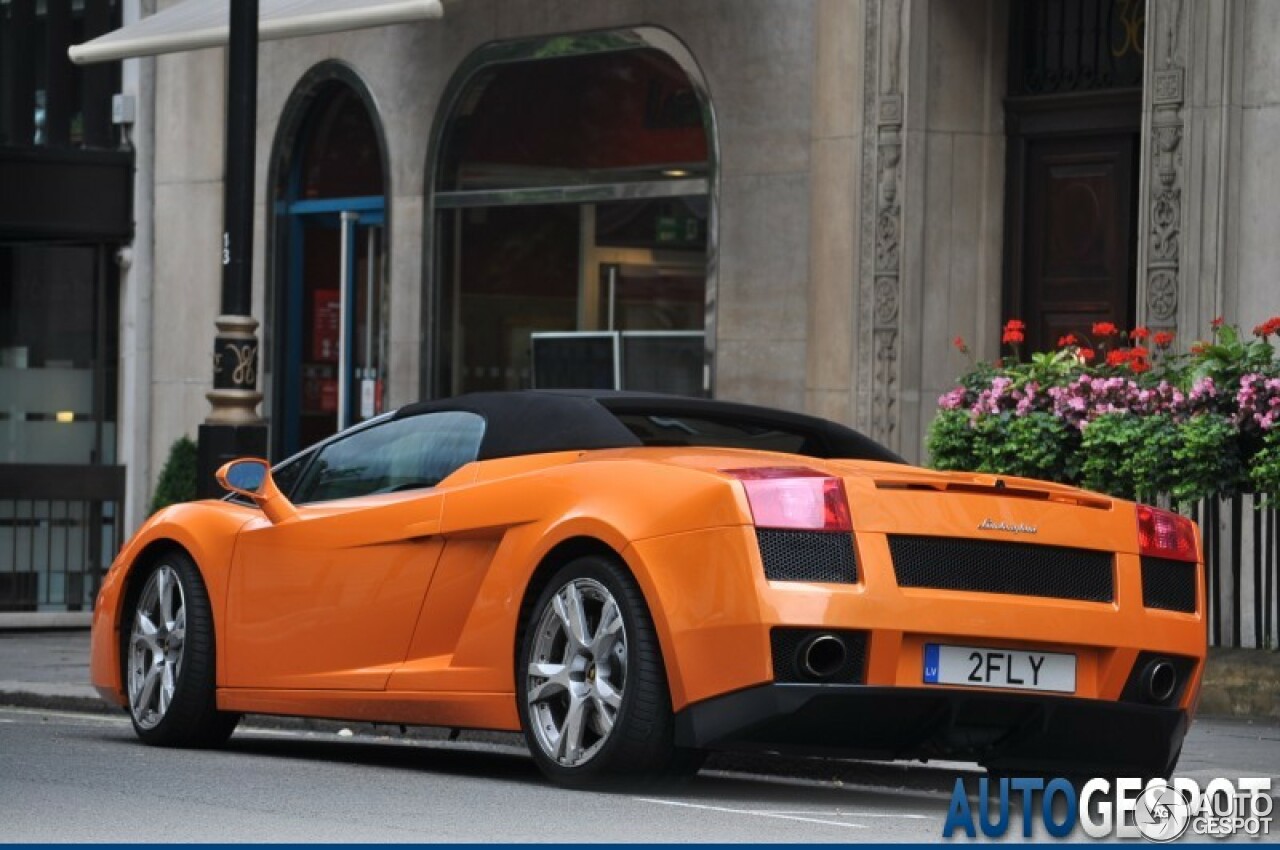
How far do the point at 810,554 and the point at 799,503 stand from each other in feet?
0.48

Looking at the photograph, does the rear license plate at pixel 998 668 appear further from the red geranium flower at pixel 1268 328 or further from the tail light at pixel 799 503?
the red geranium flower at pixel 1268 328

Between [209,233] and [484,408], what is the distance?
12686mm

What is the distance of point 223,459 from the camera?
13.8 meters

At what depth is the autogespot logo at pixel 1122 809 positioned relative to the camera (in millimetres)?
7492

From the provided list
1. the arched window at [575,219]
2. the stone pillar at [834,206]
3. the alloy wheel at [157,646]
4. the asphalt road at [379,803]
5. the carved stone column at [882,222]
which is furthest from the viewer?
the arched window at [575,219]

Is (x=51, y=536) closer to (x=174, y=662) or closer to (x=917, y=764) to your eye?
(x=174, y=662)

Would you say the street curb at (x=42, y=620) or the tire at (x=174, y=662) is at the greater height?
the tire at (x=174, y=662)

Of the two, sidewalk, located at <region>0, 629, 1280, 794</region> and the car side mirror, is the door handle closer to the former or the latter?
the car side mirror

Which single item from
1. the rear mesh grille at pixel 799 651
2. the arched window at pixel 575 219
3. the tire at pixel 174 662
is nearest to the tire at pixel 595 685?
the rear mesh grille at pixel 799 651

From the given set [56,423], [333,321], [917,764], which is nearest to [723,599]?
[917,764]

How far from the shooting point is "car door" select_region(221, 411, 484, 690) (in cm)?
909

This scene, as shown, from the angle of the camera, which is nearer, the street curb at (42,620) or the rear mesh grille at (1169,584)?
the rear mesh grille at (1169,584)

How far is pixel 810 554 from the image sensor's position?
7.77 metres

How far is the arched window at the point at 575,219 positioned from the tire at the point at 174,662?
7.35 m
